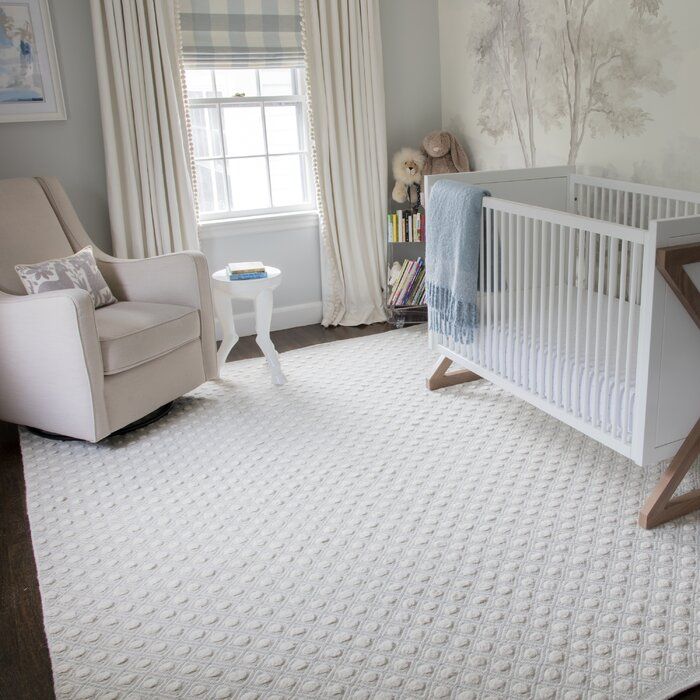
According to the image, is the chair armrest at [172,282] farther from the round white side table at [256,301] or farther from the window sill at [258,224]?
the window sill at [258,224]

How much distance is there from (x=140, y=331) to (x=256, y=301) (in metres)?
0.66

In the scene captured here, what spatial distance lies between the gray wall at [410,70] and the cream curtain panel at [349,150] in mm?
155

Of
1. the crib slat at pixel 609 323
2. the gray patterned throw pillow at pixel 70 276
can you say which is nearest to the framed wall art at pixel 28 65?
the gray patterned throw pillow at pixel 70 276

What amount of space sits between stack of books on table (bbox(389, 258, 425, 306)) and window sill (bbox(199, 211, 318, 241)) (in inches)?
21.7

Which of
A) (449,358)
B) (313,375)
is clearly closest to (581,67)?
(449,358)

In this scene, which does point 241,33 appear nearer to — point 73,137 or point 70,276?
point 73,137

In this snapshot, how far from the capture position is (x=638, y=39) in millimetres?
2768

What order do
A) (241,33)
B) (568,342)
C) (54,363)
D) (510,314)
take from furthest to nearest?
(241,33), (54,363), (510,314), (568,342)

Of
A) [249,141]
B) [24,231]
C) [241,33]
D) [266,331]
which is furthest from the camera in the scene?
[249,141]

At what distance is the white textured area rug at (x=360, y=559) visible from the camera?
5.28ft

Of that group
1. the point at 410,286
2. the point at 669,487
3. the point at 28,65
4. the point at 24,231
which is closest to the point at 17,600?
the point at 24,231

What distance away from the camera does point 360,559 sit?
1999mm

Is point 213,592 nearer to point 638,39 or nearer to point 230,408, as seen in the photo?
point 230,408

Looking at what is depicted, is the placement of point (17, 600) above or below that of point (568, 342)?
below
